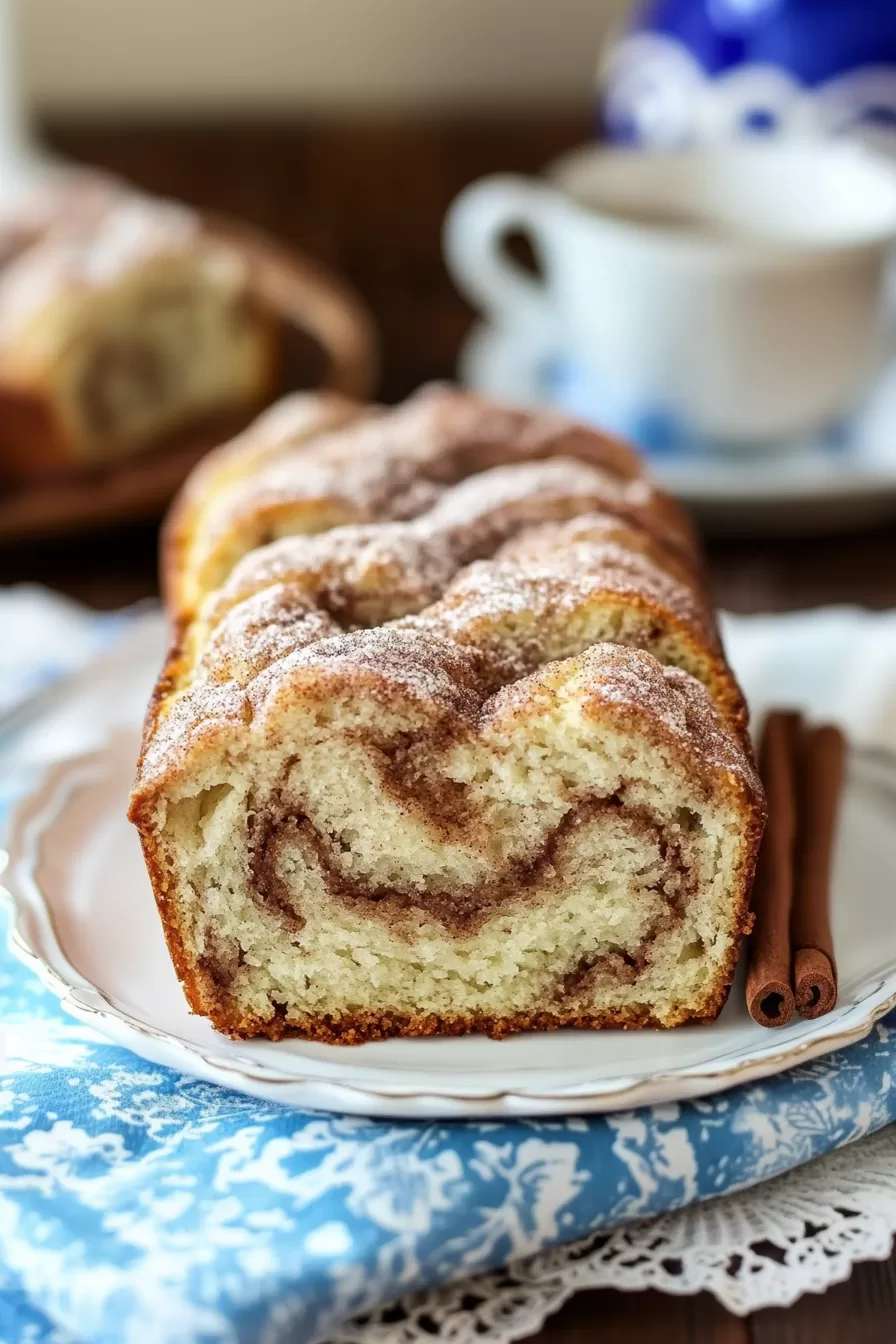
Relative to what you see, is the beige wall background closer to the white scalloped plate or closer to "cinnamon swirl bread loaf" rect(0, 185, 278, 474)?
"cinnamon swirl bread loaf" rect(0, 185, 278, 474)

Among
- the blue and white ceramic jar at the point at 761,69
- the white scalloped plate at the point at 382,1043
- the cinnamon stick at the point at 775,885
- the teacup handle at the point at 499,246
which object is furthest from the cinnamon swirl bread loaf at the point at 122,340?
the cinnamon stick at the point at 775,885

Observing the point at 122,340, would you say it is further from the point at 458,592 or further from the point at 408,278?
the point at 458,592

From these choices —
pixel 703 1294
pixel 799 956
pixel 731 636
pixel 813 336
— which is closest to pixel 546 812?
pixel 799 956

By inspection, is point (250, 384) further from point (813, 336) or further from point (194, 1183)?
point (194, 1183)

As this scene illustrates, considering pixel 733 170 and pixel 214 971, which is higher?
pixel 733 170

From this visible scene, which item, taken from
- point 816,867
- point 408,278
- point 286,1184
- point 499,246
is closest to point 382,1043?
point 286,1184

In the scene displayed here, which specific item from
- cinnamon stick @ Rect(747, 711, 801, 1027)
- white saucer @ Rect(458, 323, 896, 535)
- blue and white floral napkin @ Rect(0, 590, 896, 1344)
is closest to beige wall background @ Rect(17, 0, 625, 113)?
white saucer @ Rect(458, 323, 896, 535)
